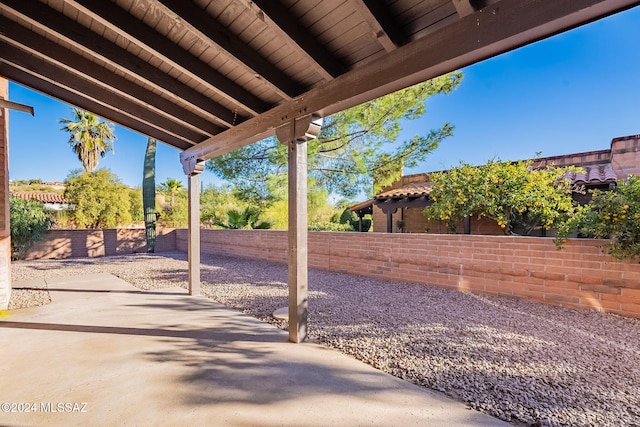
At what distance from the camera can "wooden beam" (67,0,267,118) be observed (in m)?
2.85

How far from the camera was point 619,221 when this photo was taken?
4.12 metres

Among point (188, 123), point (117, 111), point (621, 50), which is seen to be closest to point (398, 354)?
point (188, 123)

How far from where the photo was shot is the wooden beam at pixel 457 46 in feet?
5.53

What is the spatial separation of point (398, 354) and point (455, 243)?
10.9 ft

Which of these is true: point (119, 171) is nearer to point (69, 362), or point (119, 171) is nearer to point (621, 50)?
point (69, 362)

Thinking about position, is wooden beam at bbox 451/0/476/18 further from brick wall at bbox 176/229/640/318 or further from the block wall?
the block wall

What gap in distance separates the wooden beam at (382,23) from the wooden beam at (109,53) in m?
2.71

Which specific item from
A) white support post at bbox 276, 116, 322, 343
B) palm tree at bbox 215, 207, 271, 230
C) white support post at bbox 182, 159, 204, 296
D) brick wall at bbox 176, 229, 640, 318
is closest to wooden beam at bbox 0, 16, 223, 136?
white support post at bbox 182, 159, 204, 296

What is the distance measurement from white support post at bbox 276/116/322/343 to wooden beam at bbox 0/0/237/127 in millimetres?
1495

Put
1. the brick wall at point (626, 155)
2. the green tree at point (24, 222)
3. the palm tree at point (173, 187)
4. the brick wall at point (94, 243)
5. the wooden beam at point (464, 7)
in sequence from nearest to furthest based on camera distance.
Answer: the wooden beam at point (464, 7)
the brick wall at point (626, 155)
the green tree at point (24, 222)
the brick wall at point (94, 243)
the palm tree at point (173, 187)

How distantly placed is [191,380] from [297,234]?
1670 mm

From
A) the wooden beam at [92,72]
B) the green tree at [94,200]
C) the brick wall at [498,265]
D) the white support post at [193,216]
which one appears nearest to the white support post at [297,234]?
the wooden beam at [92,72]

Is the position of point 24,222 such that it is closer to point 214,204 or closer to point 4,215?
point 4,215

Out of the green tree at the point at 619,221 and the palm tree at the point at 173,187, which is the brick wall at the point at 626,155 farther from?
the palm tree at the point at 173,187
